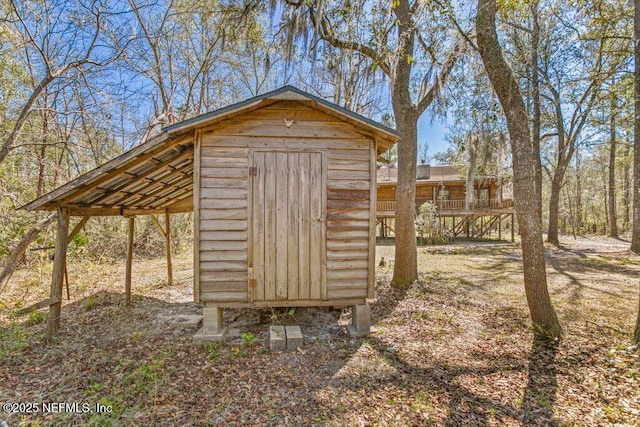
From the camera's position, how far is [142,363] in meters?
3.80

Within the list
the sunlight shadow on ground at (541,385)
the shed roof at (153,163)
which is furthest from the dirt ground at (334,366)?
the shed roof at (153,163)

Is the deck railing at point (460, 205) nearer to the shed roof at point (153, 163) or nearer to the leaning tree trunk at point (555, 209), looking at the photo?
Answer: the leaning tree trunk at point (555, 209)

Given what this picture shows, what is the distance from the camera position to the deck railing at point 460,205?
18.7 m

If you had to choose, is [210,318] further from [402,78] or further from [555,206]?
[555,206]

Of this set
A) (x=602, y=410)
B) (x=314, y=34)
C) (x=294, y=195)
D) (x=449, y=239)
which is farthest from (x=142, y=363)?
(x=449, y=239)

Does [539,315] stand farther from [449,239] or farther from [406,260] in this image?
[449,239]

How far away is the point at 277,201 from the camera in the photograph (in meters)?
4.58

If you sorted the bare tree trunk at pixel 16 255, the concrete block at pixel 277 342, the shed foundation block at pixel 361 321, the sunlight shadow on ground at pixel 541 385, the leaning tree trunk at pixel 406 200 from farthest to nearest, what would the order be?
the leaning tree trunk at pixel 406 200 < the bare tree trunk at pixel 16 255 < the shed foundation block at pixel 361 321 < the concrete block at pixel 277 342 < the sunlight shadow on ground at pixel 541 385

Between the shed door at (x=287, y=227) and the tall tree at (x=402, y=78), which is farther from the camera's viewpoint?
the tall tree at (x=402, y=78)

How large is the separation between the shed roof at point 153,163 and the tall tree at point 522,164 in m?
1.64

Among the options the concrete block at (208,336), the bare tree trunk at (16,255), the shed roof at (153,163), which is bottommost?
the concrete block at (208,336)

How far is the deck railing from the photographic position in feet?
61.3

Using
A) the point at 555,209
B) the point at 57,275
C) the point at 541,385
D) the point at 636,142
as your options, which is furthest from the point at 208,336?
the point at 555,209

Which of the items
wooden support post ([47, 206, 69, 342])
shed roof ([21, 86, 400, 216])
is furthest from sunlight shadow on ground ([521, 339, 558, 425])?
wooden support post ([47, 206, 69, 342])
